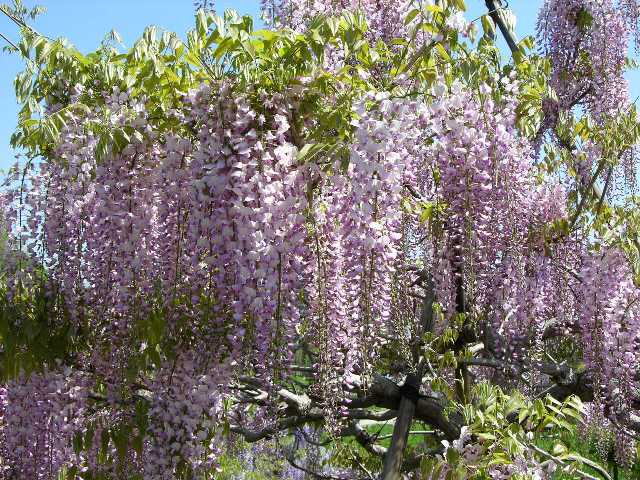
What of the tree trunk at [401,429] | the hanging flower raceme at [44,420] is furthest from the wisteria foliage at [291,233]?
the tree trunk at [401,429]

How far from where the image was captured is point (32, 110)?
327 centimetres

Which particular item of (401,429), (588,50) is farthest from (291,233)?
(588,50)

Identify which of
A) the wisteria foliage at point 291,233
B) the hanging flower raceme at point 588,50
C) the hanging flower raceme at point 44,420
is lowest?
the hanging flower raceme at point 44,420

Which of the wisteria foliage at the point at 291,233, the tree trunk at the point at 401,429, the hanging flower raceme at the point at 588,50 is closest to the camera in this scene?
the wisteria foliage at the point at 291,233

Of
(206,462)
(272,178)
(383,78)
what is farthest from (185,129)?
(206,462)

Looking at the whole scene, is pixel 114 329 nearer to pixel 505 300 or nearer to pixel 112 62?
pixel 112 62

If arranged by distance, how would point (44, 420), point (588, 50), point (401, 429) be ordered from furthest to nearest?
A: point (588, 50) < point (401, 429) < point (44, 420)

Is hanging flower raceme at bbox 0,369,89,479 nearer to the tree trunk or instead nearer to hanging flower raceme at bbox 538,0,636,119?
the tree trunk

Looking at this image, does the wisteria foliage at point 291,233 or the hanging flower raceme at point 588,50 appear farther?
the hanging flower raceme at point 588,50

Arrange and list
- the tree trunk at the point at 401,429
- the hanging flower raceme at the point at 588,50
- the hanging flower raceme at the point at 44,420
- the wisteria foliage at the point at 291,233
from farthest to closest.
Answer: the hanging flower raceme at the point at 588,50 → the tree trunk at the point at 401,429 → the hanging flower raceme at the point at 44,420 → the wisteria foliage at the point at 291,233

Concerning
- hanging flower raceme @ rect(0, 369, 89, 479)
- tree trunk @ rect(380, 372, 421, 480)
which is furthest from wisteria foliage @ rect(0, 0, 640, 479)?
tree trunk @ rect(380, 372, 421, 480)

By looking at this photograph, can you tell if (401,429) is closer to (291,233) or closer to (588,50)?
(291,233)

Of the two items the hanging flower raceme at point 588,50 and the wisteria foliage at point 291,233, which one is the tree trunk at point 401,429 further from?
the hanging flower raceme at point 588,50

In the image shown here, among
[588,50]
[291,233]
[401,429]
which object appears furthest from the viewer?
[588,50]
